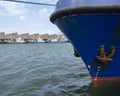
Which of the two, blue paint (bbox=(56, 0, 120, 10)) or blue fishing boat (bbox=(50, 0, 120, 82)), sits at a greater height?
blue paint (bbox=(56, 0, 120, 10))

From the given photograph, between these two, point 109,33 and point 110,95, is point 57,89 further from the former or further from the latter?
point 109,33

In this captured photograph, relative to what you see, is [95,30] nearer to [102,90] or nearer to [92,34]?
[92,34]

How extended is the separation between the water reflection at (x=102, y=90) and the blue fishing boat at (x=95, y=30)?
18 cm

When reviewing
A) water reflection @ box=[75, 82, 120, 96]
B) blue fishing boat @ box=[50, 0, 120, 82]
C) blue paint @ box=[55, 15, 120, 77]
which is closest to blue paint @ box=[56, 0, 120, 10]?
blue fishing boat @ box=[50, 0, 120, 82]

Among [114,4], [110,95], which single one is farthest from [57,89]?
[114,4]

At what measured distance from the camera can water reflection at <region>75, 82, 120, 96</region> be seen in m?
9.08

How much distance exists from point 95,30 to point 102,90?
1.86 metres

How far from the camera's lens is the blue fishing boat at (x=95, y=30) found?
797 cm

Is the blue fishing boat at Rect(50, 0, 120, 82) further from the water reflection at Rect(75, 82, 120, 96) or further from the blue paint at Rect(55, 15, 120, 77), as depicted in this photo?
the water reflection at Rect(75, 82, 120, 96)

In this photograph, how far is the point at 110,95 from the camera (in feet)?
29.1

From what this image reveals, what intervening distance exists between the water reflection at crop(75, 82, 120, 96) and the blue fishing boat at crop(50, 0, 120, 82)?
0.18 meters

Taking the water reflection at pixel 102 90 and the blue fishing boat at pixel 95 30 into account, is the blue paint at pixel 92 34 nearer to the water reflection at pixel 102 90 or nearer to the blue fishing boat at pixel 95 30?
the blue fishing boat at pixel 95 30

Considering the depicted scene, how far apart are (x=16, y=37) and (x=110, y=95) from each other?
8129 centimetres

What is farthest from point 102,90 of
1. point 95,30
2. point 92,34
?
point 95,30
